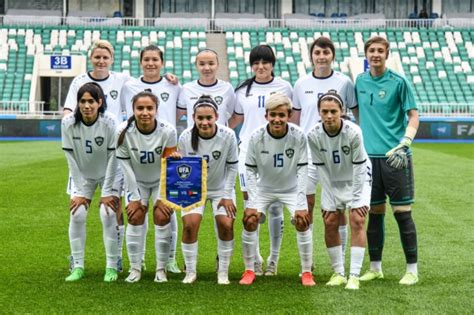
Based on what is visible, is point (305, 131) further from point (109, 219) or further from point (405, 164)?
point (109, 219)

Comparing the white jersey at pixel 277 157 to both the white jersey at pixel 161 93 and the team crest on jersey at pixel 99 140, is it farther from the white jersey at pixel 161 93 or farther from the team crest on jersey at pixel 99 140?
the team crest on jersey at pixel 99 140

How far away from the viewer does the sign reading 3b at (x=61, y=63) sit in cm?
3938

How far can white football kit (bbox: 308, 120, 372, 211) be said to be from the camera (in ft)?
26.4

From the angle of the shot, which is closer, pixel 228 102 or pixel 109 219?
pixel 109 219

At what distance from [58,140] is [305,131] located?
2447 centimetres

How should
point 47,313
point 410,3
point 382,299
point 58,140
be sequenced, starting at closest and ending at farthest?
point 47,313 → point 382,299 → point 58,140 → point 410,3

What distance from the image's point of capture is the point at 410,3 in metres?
51.5

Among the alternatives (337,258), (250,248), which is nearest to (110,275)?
(250,248)

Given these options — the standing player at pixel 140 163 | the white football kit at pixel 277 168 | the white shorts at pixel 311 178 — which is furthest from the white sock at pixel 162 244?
the white shorts at pixel 311 178

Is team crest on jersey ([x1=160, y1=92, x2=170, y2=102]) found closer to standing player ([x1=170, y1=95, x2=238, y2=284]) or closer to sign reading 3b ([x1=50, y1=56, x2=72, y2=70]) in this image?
standing player ([x1=170, y1=95, x2=238, y2=284])

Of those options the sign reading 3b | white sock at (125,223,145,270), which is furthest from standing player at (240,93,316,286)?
the sign reading 3b

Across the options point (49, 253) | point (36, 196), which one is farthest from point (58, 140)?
point (49, 253)

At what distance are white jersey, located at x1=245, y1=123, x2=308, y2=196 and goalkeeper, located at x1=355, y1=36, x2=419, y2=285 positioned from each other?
25.8 inches

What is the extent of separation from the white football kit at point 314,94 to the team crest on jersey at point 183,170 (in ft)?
4.28
